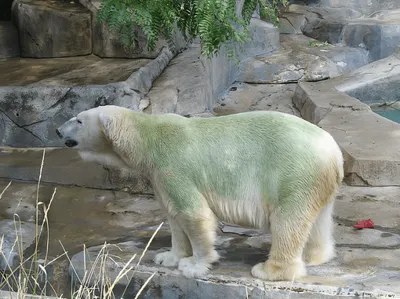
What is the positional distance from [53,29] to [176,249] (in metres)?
4.33

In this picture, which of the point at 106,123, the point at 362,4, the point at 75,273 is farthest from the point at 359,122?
the point at 362,4

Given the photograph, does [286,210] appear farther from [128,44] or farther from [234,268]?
[128,44]

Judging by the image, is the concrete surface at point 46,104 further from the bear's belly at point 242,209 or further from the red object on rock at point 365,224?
the bear's belly at point 242,209

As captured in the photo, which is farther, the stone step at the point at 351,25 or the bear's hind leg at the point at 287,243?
the stone step at the point at 351,25

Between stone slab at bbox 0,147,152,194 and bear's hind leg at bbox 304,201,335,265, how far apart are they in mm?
1882

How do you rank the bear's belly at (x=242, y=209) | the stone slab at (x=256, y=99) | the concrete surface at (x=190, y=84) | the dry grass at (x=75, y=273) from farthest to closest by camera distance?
the stone slab at (x=256, y=99) < the concrete surface at (x=190, y=84) < the bear's belly at (x=242, y=209) < the dry grass at (x=75, y=273)

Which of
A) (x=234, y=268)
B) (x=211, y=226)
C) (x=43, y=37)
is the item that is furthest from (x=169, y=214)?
(x=43, y=37)

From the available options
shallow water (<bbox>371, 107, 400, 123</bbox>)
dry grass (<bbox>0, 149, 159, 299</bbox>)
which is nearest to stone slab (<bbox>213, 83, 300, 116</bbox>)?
shallow water (<bbox>371, 107, 400, 123</bbox>)

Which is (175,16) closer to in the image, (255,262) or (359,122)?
(359,122)

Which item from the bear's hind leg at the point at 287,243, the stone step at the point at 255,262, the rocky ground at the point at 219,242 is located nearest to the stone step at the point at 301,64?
the rocky ground at the point at 219,242

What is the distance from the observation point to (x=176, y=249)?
3834 millimetres

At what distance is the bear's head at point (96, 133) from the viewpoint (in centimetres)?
372

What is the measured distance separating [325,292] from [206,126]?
41.2 inches

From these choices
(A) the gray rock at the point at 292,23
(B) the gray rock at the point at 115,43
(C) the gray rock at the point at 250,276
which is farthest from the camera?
(A) the gray rock at the point at 292,23
